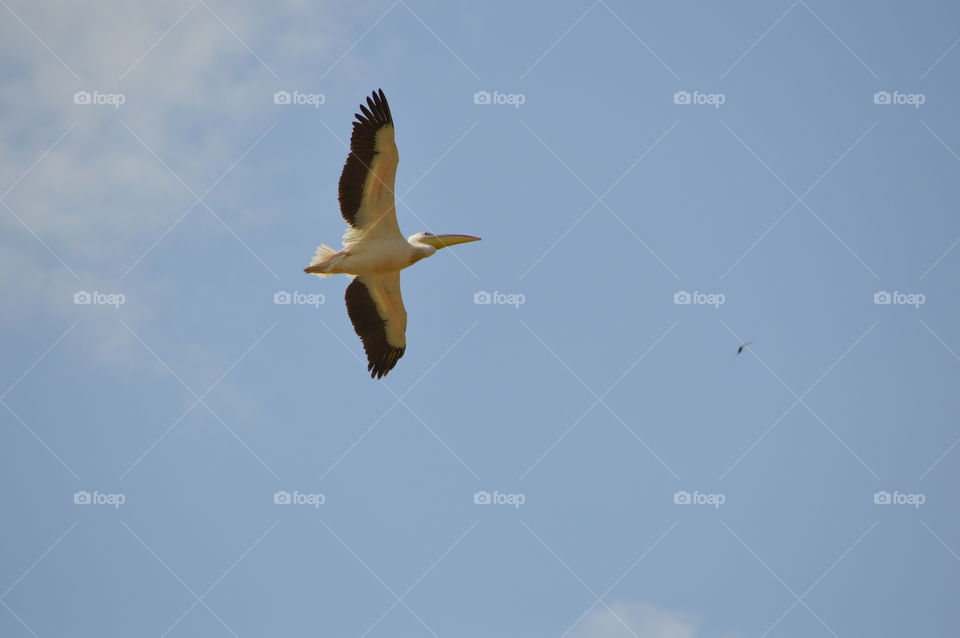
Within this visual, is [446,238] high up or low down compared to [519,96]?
down

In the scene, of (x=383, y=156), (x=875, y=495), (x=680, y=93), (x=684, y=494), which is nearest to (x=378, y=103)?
(x=383, y=156)

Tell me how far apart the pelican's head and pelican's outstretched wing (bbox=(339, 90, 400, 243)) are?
0.54 metres

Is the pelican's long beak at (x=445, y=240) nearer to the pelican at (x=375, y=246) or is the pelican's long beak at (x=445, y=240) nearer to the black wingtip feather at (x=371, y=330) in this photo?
the pelican at (x=375, y=246)

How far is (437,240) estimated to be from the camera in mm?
26141

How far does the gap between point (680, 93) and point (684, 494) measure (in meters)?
7.61

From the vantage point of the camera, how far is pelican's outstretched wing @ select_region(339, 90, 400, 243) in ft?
80.3

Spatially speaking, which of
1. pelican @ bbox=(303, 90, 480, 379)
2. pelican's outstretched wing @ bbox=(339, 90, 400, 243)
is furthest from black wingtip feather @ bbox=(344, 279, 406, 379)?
pelican's outstretched wing @ bbox=(339, 90, 400, 243)

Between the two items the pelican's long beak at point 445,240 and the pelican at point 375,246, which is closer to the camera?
the pelican at point 375,246

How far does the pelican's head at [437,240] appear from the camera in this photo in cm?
2600

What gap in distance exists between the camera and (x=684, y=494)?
89.8ft

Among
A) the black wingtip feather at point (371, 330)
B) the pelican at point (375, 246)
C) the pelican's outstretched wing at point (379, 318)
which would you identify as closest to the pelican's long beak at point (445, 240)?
the pelican at point (375, 246)

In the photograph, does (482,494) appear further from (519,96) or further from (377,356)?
(519,96)

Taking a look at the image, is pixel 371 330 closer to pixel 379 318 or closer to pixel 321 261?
pixel 379 318

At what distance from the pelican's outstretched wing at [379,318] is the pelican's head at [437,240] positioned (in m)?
0.71
